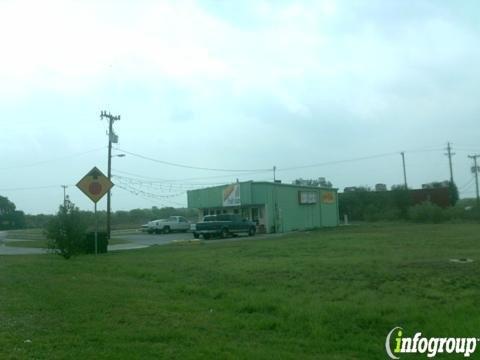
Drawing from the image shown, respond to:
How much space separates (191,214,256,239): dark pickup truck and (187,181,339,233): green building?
20.5 feet

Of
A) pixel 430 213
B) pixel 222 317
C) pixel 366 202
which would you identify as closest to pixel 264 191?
pixel 430 213

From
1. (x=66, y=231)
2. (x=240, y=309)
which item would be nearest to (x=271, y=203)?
(x=66, y=231)

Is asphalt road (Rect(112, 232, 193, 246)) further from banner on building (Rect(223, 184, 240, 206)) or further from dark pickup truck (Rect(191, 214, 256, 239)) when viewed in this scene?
banner on building (Rect(223, 184, 240, 206))

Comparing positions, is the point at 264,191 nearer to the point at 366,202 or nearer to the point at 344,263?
the point at 366,202

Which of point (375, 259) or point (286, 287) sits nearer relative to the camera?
point (286, 287)

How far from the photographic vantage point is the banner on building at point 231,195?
170 ft

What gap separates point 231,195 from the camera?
52531 mm

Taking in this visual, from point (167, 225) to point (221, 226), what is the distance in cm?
1524

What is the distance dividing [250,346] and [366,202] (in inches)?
2729

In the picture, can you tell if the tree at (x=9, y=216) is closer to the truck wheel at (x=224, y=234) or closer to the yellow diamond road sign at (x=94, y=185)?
the truck wheel at (x=224, y=234)

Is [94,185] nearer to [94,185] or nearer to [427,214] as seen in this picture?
[94,185]

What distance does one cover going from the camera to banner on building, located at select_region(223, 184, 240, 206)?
51812 mm

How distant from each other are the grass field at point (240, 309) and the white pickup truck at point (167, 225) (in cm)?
Result: 4049

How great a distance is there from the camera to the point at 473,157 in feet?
272
